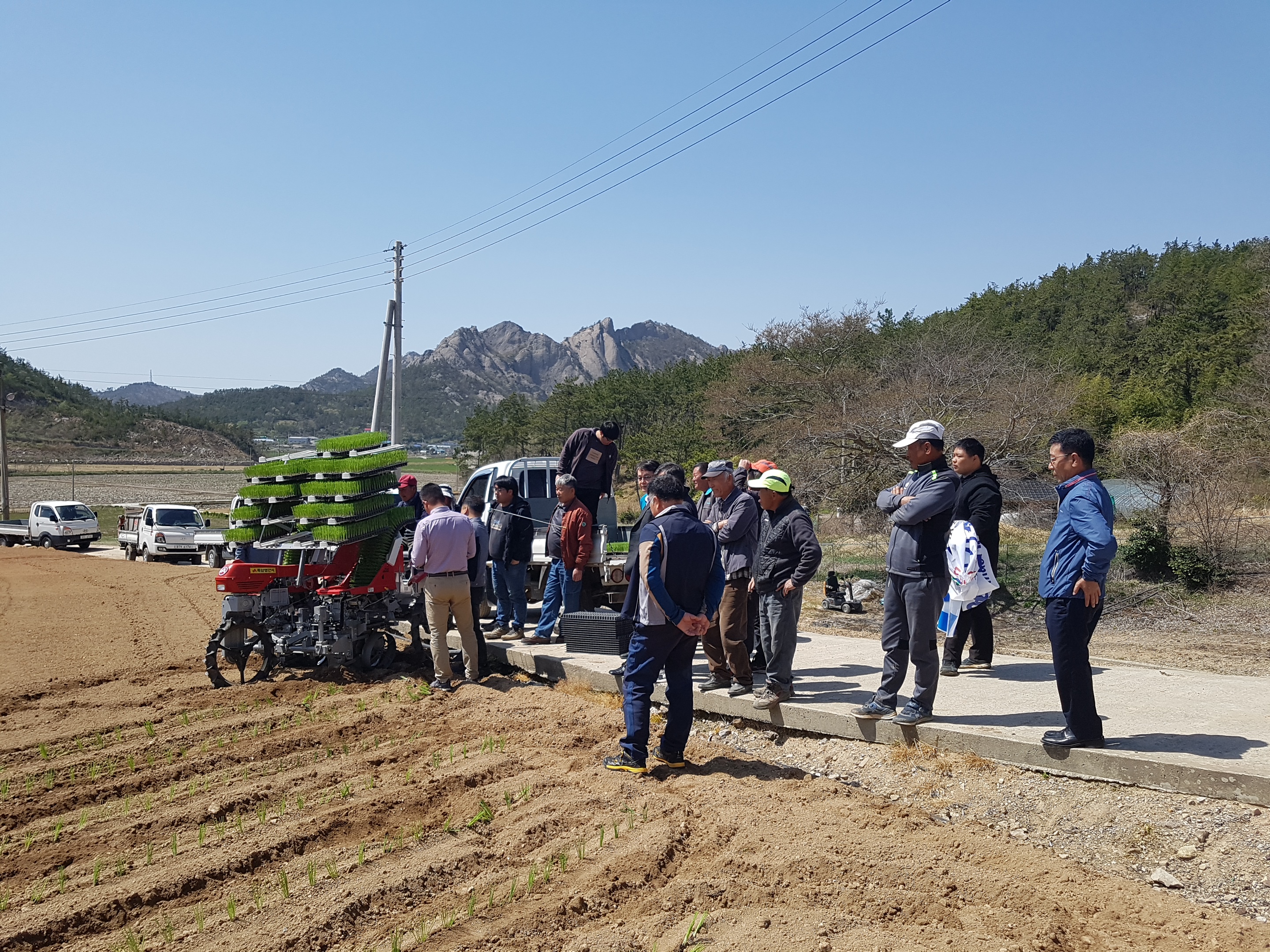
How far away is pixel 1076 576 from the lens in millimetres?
5285

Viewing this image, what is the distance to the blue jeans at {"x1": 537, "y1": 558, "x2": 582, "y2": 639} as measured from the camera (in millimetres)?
10406

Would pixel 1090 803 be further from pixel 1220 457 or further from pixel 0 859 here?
pixel 1220 457

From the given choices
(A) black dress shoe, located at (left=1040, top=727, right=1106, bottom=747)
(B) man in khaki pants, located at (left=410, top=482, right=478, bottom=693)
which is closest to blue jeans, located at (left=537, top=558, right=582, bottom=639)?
(B) man in khaki pants, located at (left=410, top=482, right=478, bottom=693)

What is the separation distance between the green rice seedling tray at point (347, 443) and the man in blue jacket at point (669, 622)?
4710 millimetres

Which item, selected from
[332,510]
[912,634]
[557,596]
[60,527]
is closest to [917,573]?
[912,634]

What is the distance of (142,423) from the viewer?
108 metres

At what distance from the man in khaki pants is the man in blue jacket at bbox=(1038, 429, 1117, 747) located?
5.38 metres

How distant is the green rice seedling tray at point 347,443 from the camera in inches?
399

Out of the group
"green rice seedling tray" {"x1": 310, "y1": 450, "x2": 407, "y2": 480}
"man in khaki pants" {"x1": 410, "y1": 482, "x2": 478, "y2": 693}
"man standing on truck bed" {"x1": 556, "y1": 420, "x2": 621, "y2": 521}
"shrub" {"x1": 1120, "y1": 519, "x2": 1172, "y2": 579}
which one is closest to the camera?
"man in khaki pants" {"x1": 410, "y1": 482, "x2": 478, "y2": 693}

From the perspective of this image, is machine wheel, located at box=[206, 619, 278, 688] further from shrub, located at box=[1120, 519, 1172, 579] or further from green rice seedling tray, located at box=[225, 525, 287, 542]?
shrub, located at box=[1120, 519, 1172, 579]

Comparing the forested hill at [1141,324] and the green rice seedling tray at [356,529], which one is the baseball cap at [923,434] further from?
the forested hill at [1141,324]

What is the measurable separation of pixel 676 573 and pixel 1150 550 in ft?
39.8

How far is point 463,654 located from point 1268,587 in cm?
1221

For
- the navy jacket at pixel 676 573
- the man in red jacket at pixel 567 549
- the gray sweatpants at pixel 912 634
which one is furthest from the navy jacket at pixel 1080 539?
the man in red jacket at pixel 567 549
